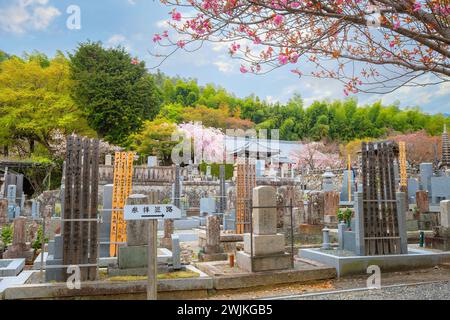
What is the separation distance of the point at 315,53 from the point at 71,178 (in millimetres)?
4839

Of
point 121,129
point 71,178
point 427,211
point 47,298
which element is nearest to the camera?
point 47,298

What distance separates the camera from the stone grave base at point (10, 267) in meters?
6.39

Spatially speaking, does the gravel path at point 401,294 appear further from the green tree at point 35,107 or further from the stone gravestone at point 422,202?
the green tree at point 35,107

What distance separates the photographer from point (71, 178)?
240 inches

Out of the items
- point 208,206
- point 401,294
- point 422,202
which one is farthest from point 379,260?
point 208,206

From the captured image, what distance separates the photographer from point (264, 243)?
6.73 meters

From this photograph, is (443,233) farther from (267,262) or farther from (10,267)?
(10,267)

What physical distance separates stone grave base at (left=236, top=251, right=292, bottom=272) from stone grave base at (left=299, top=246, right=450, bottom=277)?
1.07 metres

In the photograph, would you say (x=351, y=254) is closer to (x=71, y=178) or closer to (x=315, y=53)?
(x=315, y=53)

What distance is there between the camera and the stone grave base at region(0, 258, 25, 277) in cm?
639

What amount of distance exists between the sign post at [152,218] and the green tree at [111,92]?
81.3ft

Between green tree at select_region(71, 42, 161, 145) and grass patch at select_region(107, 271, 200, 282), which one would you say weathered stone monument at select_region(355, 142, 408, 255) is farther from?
green tree at select_region(71, 42, 161, 145)

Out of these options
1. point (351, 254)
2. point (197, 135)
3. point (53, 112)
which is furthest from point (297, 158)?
point (351, 254)

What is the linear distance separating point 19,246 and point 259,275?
636 centimetres
